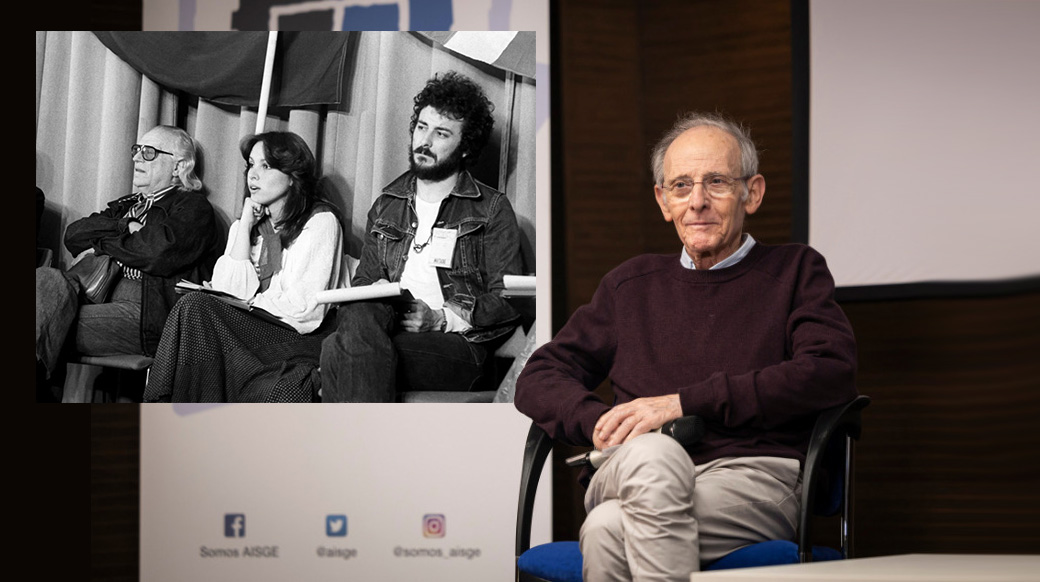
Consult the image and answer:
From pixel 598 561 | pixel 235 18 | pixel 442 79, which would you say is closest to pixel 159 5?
pixel 235 18

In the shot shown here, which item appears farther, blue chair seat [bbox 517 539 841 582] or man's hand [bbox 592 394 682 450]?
man's hand [bbox 592 394 682 450]

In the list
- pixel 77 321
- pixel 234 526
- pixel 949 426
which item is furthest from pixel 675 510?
pixel 77 321

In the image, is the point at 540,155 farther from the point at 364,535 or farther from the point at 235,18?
the point at 364,535

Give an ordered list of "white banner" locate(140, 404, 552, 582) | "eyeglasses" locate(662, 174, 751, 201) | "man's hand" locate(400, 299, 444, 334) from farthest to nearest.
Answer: "white banner" locate(140, 404, 552, 582) < "man's hand" locate(400, 299, 444, 334) < "eyeglasses" locate(662, 174, 751, 201)

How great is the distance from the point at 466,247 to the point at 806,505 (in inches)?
66.3

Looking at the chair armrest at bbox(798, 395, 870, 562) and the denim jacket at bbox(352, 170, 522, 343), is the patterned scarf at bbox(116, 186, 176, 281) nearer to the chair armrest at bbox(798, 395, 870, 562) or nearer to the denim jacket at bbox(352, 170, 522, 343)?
the denim jacket at bbox(352, 170, 522, 343)

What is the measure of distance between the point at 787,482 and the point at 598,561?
1.57 feet

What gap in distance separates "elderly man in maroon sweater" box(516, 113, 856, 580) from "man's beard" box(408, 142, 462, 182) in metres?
0.96

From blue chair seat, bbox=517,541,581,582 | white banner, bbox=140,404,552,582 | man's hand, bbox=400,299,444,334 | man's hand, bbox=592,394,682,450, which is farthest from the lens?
white banner, bbox=140,404,552,582

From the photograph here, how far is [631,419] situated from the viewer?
7.36ft

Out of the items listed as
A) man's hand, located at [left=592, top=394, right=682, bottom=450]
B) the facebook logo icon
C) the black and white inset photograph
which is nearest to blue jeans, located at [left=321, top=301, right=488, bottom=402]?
the black and white inset photograph

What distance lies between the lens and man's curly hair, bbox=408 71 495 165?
3.47 m

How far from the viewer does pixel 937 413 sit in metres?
3.07

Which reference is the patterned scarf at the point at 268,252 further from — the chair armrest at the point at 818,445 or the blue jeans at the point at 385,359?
the chair armrest at the point at 818,445
